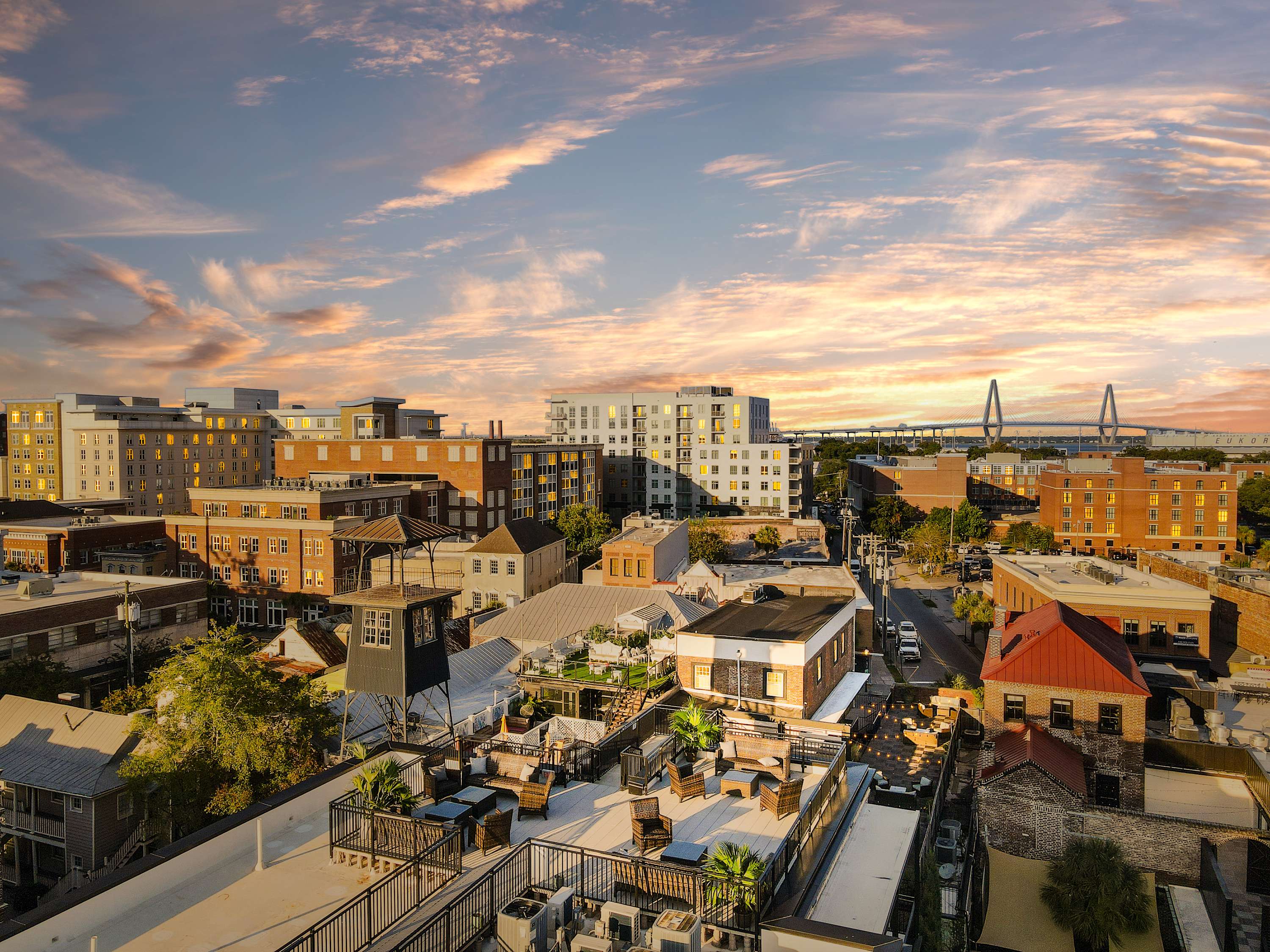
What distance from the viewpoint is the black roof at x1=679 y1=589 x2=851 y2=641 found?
31.8 m

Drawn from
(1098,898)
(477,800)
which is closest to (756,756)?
(477,800)

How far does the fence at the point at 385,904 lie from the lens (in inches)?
387

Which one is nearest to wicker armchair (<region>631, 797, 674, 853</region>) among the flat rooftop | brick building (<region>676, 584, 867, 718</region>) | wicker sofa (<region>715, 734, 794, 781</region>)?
wicker sofa (<region>715, 734, 794, 781</region>)

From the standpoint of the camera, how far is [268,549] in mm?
67500

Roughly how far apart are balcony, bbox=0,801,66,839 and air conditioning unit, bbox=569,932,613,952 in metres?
27.0

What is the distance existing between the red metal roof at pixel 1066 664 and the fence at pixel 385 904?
→ 23949 mm

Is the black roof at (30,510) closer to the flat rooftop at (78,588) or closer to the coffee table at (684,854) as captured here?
the flat rooftop at (78,588)

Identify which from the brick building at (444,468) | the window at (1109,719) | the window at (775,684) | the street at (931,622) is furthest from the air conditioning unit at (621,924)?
the brick building at (444,468)

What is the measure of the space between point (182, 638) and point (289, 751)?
3444 centimetres

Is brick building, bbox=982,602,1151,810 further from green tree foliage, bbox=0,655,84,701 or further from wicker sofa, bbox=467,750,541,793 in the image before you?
green tree foliage, bbox=0,655,84,701

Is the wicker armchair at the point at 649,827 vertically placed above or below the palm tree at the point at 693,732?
above

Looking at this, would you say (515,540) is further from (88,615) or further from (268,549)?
(88,615)

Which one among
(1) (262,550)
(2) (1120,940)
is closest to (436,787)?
(2) (1120,940)

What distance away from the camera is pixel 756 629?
107 feet
